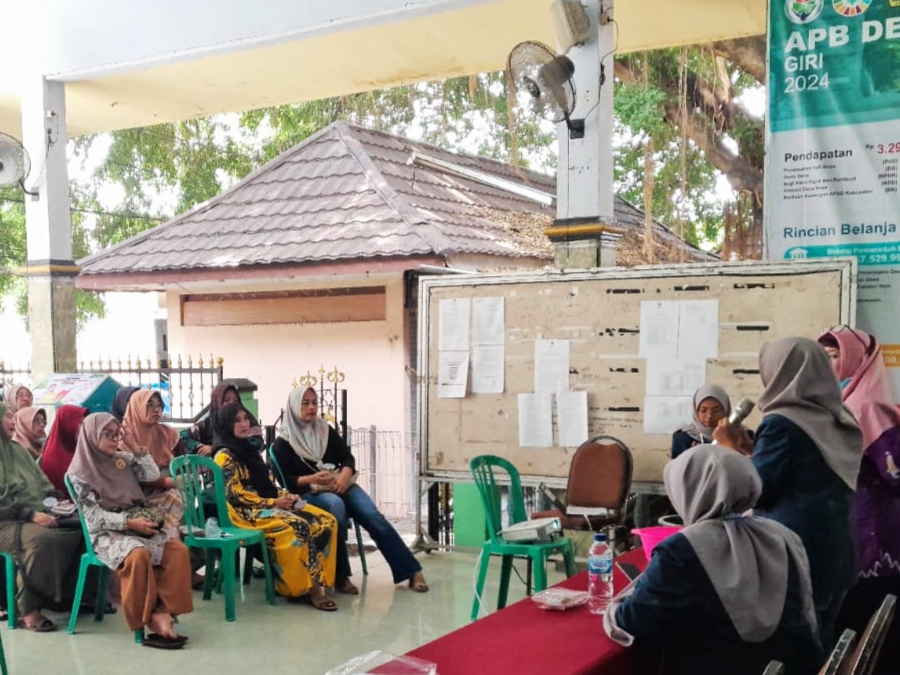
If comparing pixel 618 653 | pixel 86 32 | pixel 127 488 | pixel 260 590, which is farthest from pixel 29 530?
pixel 86 32

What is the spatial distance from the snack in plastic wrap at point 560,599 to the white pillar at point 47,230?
5731 mm

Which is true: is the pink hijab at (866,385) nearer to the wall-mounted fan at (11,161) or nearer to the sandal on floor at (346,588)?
the sandal on floor at (346,588)

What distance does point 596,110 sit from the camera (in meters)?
5.34

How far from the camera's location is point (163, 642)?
14.0 feet

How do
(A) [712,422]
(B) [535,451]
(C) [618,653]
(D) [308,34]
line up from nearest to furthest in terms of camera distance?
1. (C) [618,653]
2. (A) [712,422]
3. (B) [535,451]
4. (D) [308,34]

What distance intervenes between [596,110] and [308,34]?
220cm

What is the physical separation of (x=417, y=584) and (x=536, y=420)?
119 centimetres

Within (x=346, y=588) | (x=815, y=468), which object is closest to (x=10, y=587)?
(x=346, y=588)

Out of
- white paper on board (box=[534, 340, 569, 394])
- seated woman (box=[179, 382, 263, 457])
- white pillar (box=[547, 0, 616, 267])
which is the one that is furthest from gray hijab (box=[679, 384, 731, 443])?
seated woman (box=[179, 382, 263, 457])

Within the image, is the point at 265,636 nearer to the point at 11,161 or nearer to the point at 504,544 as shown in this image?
the point at 504,544

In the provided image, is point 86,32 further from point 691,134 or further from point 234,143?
point 234,143

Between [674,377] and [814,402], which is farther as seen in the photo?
[674,377]

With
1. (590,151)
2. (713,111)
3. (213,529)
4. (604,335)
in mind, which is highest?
(713,111)

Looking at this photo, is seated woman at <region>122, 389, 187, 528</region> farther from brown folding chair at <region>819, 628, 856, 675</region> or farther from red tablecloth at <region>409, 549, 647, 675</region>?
brown folding chair at <region>819, 628, 856, 675</region>
